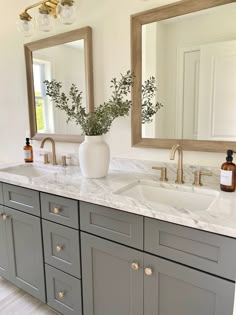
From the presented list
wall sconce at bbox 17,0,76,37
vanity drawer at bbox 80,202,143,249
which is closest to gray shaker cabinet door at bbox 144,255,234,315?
vanity drawer at bbox 80,202,143,249

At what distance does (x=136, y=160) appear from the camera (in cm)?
173

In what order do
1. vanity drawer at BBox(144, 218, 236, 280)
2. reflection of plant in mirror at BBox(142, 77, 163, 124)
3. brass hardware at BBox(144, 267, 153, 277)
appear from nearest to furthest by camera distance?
vanity drawer at BBox(144, 218, 236, 280)
brass hardware at BBox(144, 267, 153, 277)
reflection of plant in mirror at BBox(142, 77, 163, 124)

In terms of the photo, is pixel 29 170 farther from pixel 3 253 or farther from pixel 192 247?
pixel 192 247

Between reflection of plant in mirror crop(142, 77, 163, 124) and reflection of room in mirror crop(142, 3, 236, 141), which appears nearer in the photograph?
reflection of room in mirror crop(142, 3, 236, 141)

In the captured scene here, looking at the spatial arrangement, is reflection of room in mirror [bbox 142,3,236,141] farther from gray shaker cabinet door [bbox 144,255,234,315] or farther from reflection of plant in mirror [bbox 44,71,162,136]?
gray shaker cabinet door [bbox 144,255,234,315]

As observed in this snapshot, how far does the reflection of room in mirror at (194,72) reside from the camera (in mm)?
1352

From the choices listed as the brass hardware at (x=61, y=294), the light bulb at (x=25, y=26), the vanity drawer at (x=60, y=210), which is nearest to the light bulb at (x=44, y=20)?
the light bulb at (x=25, y=26)

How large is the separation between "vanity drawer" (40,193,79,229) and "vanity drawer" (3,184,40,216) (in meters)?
0.07

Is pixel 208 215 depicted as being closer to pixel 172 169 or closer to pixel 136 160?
pixel 172 169

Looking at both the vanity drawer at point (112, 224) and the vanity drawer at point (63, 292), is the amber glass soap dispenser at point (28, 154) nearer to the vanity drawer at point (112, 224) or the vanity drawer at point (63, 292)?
the vanity drawer at point (63, 292)

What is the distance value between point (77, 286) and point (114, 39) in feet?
5.39

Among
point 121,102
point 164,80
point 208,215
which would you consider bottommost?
point 208,215

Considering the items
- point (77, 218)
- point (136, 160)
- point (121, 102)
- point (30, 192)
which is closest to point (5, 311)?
point (30, 192)

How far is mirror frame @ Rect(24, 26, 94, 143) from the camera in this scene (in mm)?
1812
